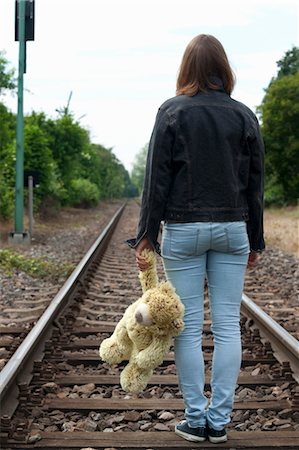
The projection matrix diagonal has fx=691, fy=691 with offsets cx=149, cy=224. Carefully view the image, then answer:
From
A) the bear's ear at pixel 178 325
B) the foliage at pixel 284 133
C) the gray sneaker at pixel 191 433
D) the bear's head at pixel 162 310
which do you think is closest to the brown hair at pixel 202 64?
the bear's head at pixel 162 310

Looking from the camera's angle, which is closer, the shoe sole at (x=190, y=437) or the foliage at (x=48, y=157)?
the shoe sole at (x=190, y=437)

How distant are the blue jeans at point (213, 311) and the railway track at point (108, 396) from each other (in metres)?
0.21

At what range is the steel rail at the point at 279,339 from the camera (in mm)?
4477

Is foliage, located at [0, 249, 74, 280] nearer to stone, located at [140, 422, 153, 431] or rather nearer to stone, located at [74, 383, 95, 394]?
stone, located at [74, 383, 95, 394]

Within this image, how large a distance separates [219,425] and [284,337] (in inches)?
63.7

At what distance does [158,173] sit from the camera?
3113 millimetres

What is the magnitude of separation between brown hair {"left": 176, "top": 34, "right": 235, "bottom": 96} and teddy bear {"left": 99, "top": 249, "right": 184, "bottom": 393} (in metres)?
0.81

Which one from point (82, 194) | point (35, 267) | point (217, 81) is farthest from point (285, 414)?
point (82, 194)

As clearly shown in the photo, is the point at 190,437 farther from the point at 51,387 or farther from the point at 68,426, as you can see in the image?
the point at 51,387

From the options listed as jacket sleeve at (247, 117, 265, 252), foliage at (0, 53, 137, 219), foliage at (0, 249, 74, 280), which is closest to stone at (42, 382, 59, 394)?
jacket sleeve at (247, 117, 265, 252)

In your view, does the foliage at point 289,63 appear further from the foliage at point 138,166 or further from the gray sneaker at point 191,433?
the foliage at point 138,166

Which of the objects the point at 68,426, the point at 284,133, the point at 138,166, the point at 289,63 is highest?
the point at 289,63

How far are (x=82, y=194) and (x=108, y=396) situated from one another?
32346 mm

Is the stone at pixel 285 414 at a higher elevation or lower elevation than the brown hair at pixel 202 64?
lower
